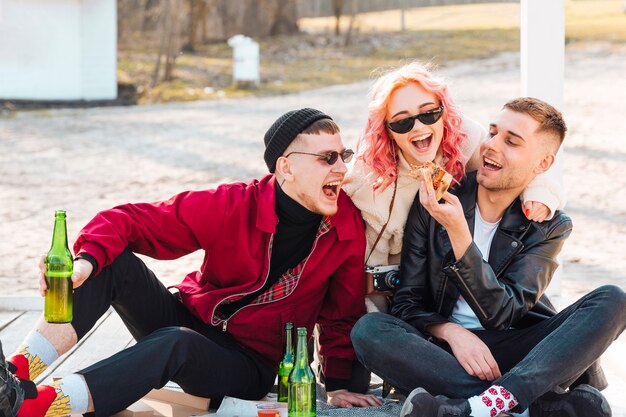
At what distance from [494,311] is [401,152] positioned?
0.81m

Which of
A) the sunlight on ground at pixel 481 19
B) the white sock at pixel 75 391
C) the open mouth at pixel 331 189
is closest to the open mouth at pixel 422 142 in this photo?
the open mouth at pixel 331 189

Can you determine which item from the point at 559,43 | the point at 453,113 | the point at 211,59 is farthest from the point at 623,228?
the point at 211,59

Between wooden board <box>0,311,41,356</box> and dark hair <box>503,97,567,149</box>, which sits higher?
dark hair <box>503,97,567,149</box>

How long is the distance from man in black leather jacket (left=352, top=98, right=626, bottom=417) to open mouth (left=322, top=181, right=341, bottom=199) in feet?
1.07

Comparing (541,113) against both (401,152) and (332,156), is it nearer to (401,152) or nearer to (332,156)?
(401,152)

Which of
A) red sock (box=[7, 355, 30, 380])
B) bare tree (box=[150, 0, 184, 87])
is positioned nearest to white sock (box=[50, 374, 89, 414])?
red sock (box=[7, 355, 30, 380])

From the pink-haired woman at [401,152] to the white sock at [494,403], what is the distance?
29.7 inches

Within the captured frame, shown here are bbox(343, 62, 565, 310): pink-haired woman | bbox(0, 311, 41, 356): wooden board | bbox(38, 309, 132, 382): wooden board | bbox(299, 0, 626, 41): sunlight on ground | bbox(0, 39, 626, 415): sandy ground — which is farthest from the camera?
bbox(299, 0, 626, 41): sunlight on ground

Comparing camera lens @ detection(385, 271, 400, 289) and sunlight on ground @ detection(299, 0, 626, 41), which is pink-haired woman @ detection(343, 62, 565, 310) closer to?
camera lens @ detection(385, 271, 400, 289)

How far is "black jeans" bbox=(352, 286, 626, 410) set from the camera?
3824mm

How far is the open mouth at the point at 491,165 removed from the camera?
13.7 ft

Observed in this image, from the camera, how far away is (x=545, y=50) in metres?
5.98

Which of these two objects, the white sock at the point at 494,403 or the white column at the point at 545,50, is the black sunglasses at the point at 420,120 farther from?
the white column at the point at 545,50

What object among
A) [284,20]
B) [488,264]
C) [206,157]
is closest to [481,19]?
[284,20]
